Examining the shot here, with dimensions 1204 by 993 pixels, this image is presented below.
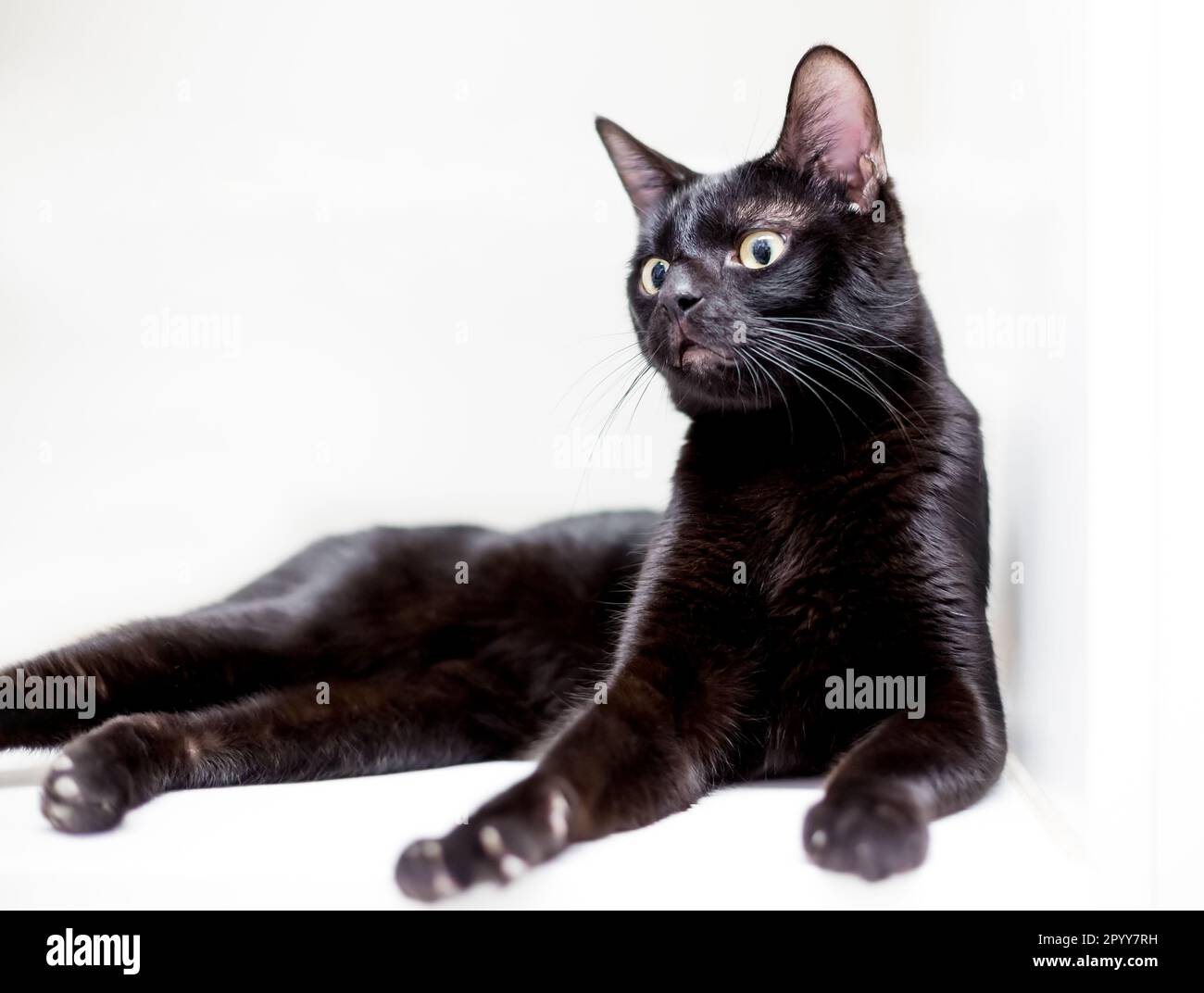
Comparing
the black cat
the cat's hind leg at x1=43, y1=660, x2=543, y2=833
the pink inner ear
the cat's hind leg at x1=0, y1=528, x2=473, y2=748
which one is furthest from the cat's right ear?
the cat's hind leg at x1=43, y1=660, x2=543, y2=833

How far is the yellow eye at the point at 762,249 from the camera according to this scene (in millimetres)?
1276

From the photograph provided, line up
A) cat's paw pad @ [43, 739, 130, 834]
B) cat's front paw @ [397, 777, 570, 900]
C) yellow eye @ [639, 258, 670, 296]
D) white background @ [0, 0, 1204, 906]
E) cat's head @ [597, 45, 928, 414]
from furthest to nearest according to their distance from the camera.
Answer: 1. white background @ [0, 0, 1204, 906]
2. yellow eye @ [639, 258, 670, 296]
3. cat's head @ [597, 45, 928, 414]
4. cat's paw pad @ [43, 739, 130, 834]
5. cat's front paw @ [397, 777, 570, 900]

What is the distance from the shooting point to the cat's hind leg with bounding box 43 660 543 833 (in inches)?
45.2

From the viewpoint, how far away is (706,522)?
4.44ft

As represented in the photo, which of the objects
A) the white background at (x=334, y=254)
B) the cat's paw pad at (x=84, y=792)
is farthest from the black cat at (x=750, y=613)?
the white background at (x=334, y=254)

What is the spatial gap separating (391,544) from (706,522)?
68 centimetres

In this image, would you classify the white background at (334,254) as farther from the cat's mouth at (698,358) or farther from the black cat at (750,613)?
the cat's mouth at (698,358)

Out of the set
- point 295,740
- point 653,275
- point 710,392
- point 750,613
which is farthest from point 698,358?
point 295,740

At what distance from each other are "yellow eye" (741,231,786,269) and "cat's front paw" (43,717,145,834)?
956 mm

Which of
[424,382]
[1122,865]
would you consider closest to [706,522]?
[1122,865]

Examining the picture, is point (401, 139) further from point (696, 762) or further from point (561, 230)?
point (696, 762)

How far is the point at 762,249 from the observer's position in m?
1.28

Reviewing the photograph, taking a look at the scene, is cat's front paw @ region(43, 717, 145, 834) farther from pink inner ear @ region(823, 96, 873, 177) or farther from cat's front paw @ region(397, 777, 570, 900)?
pink inner ear @ region(823, 96, 873, 177)

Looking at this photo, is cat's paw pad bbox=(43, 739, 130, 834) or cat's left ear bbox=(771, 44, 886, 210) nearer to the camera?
cat's paw pad bbox=(43, 739, 130, 834)
